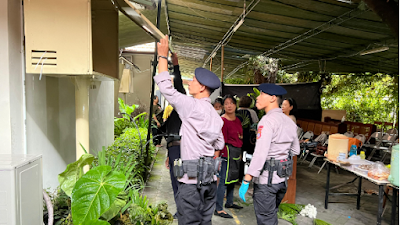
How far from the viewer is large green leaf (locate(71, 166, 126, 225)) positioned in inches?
70.1

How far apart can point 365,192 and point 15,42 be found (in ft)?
19.6

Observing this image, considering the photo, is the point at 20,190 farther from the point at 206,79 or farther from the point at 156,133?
the point at 156,133

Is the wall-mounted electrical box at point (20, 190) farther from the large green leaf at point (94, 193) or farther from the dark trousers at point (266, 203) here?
the dark trousers at point (266, 203)

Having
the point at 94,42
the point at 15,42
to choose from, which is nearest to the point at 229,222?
the point at 94,42

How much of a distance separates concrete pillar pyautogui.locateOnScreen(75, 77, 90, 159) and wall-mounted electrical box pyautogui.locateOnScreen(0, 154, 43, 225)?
0.71m

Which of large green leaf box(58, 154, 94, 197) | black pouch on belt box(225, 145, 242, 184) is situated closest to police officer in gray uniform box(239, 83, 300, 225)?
black pouch on belt box(225, 145, 242, 184)

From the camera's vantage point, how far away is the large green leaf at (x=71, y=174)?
2232mm

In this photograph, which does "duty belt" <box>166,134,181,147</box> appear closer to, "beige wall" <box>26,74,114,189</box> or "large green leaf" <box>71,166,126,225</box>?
"large green leaf" <box>71,166,126,225</box>

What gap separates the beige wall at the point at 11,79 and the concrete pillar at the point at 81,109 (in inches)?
17.9

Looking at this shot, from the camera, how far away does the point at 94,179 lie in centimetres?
190

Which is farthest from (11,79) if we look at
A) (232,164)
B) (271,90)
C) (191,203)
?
(232,164)

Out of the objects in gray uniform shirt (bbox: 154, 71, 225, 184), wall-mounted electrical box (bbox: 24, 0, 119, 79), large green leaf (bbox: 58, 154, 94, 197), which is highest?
wall-mounted electrical box (bbox: 24, 0, 119, 79)

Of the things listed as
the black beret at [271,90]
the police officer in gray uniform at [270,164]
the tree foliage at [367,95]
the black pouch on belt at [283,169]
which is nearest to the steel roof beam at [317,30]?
the black beret at [271,90]

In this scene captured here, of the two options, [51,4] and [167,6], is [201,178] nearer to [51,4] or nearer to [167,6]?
[51,4]
